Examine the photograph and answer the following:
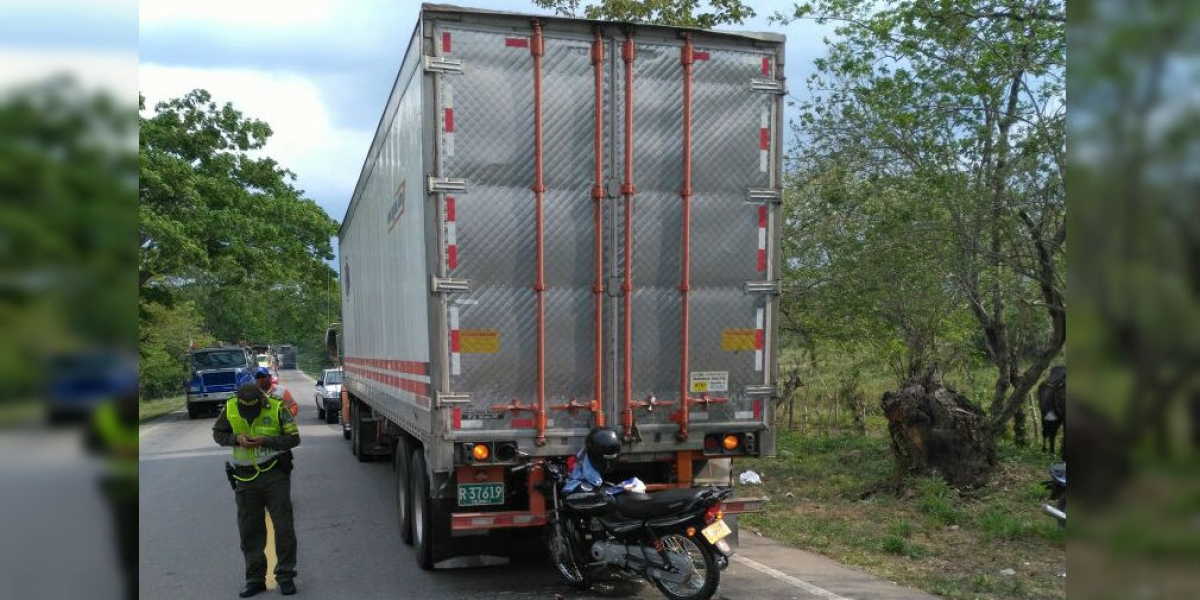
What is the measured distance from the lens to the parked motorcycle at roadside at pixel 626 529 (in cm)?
597

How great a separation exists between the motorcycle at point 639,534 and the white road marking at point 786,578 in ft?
2.78

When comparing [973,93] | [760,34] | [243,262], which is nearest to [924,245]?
[973,93]

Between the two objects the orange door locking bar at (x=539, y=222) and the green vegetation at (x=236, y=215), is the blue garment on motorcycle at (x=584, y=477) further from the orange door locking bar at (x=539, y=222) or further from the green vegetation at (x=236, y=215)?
the green vegetation at (x=236, y=215)

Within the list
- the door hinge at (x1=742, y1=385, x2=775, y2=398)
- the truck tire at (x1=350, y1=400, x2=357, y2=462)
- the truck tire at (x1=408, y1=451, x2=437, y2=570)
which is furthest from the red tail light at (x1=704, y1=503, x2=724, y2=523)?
the truck tire at (x1=350, y1=400, x2=357, y2=462)

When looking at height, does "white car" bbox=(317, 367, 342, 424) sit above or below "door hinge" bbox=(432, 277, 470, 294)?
below

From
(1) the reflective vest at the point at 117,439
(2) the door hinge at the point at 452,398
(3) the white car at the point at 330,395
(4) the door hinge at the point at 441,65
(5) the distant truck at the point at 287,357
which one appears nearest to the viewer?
(1) the reflective vest at the point at 117,439

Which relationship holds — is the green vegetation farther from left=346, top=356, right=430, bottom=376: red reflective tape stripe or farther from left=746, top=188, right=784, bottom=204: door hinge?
left=746, top=188, right=784, bottom=204: door hinge

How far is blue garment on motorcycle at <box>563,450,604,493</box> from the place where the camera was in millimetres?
6254

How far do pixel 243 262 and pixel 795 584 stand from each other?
26.6 meters

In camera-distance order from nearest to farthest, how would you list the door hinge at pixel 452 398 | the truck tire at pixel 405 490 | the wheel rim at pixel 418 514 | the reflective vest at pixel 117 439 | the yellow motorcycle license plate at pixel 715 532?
the reflective vest at pixel 117 439, the yellow motorcycle license plate at pixel 715 532, the door hinge at pixel 452 398, the wheel rim at pixel 418 514, the truck tire at pixel 405 490

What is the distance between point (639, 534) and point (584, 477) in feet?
1.75

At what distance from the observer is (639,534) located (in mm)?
6164

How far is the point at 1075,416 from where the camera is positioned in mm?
924

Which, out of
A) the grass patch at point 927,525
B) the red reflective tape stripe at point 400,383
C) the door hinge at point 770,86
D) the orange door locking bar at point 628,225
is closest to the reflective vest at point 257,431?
the red reflective tape stripe at point 400,383
